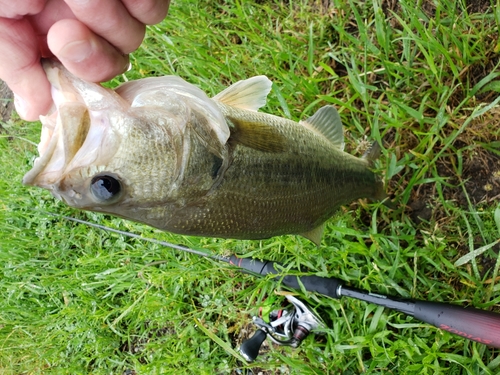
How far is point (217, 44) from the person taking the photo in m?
3.75

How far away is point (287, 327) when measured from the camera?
3082mm

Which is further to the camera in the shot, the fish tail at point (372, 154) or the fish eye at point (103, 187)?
the fish tail at point (372, 154)

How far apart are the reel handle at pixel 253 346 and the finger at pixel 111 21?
2222 millimetres

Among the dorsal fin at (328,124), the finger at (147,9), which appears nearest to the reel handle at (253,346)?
the dorsal fin at (328,124)

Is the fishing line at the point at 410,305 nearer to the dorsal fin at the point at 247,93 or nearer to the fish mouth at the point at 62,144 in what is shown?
the dorsal fin at the point at 247,93

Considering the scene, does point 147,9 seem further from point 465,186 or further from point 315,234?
point 465,186

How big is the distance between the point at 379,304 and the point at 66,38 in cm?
222

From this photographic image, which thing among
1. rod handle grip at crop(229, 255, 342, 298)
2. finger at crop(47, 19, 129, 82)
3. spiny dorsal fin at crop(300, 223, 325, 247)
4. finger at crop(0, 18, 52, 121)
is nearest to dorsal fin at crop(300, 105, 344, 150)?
spiny dorsal fin at crop(300, 223, 325, 247)

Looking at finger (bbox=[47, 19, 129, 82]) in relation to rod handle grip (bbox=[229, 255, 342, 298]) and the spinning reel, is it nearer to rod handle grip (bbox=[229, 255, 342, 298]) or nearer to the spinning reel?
rod handle grip (bbox=[229, 255, 342, 298])

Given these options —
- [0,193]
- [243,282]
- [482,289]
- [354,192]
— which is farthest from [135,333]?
[482,289]

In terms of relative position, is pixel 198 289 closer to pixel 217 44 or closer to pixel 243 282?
pixel 243 282

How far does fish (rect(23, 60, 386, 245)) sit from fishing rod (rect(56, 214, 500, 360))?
0.70 meters

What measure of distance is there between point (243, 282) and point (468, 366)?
1.67 meters

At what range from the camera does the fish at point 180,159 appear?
1.56 metres
